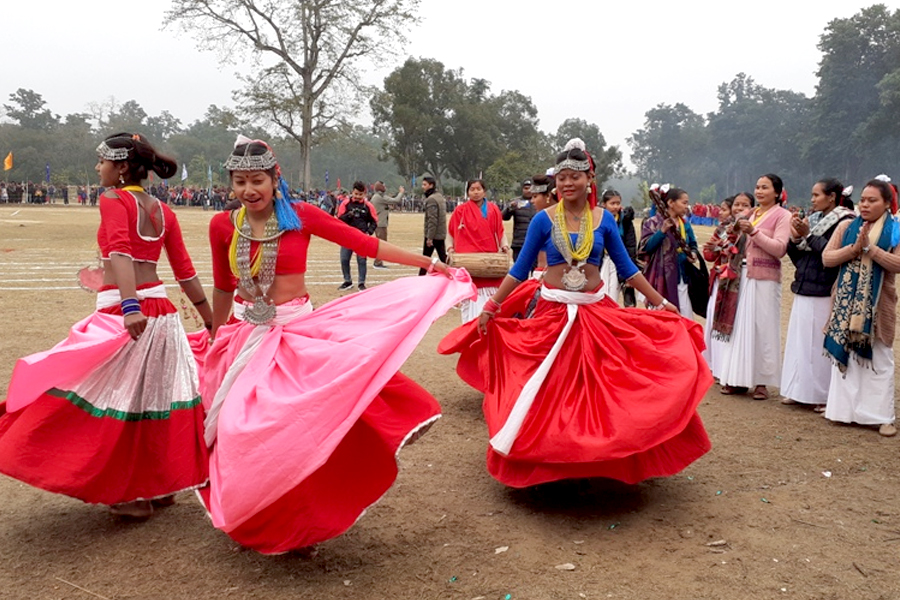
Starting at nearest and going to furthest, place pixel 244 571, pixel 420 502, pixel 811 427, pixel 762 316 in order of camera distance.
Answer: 1. pixel 244 571
2. pixel 420 502
3. pixel 811 427
4. pixel 762 316

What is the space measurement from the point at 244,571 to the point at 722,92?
11772 cm

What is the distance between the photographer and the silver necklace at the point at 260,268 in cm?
373

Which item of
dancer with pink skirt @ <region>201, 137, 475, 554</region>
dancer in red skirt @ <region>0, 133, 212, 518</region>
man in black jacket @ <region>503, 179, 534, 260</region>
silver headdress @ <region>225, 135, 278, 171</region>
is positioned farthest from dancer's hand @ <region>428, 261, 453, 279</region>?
man in black jacket @ <region>503, 179, 534, 260</region>

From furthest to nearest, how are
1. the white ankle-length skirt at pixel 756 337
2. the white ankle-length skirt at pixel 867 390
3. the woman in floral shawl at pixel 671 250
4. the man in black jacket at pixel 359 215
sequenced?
the man in black jacket at pixel 359 215
the woman in floral shawl at pixel 671 250
the white ankle-length skirt at pixel 756 337
the white ankle-length skirt at pixel 867 390

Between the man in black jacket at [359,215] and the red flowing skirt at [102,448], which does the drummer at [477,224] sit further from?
the red flowing skirt at [102,448]

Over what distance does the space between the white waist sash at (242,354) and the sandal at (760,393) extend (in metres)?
4.72

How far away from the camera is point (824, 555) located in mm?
3717

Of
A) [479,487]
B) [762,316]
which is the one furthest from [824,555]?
[762,316]

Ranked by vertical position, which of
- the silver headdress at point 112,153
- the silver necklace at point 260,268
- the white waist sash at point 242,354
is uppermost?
the silver headdress at point 112,153

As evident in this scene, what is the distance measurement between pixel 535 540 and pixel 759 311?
395 centimetres

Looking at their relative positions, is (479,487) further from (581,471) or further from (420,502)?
(581,471)

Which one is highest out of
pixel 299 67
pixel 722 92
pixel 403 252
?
pixel 722 92

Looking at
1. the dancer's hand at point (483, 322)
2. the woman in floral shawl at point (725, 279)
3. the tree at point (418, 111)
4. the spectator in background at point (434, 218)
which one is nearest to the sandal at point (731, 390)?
the woman in floral shawl at point (725, 279)

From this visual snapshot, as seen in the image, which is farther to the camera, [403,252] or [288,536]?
[403,252]
